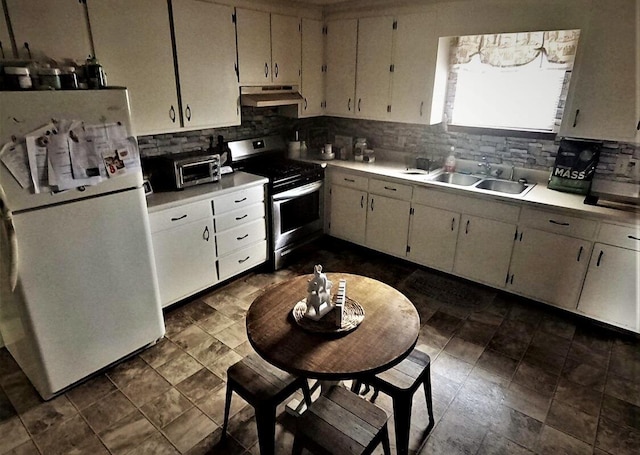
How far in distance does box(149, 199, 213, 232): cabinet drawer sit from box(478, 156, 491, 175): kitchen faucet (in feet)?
8.03

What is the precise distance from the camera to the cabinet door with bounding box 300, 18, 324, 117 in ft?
12.7

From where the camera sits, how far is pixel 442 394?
7.45ft

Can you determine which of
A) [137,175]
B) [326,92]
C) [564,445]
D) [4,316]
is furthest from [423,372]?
[326,92]

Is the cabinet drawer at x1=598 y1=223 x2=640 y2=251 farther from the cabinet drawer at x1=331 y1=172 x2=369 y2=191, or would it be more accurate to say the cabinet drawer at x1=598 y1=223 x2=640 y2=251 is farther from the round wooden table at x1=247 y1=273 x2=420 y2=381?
the cabinet drawer at x1=331 y1=172 x2=369 y2=191

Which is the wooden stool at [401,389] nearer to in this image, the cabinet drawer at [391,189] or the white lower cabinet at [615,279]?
the white lower cabinet at [615,279]

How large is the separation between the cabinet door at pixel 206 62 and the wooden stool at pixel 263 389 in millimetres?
2092

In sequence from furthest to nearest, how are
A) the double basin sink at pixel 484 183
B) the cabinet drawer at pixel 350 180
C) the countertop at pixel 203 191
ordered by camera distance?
the cabinet drawer at pixel 350 180 → the double basin sink at pixel 484 183 → the countertop at pixel 203 191

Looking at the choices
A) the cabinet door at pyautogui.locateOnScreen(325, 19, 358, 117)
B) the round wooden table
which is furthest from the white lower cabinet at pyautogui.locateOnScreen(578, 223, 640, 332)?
the cabinet door at pyautogui.locateOnScreen(325, 19, 358, 117)

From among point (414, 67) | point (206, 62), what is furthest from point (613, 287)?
point (206, 62)

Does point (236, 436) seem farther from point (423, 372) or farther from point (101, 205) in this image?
point (101, 205)

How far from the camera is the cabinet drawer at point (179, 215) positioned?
2.68 metres

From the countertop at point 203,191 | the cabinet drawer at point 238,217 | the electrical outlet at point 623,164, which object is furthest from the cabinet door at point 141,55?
the electrical outlet at point 623,164

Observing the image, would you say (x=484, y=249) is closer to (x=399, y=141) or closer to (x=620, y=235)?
(x=620, y=235)

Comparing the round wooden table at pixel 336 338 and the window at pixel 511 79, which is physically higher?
the window at pixel 511 79
